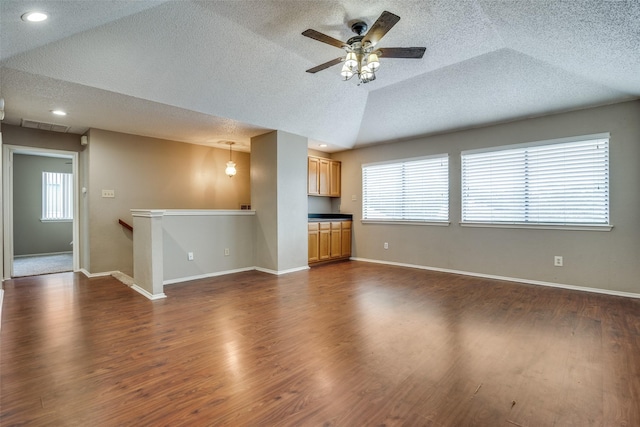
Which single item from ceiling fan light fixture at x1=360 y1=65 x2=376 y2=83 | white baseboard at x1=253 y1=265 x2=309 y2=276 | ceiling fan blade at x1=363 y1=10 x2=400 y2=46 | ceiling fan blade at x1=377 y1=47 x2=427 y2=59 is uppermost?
ceiling fan blade at x1=363 y1=10 x2=400 y2=46

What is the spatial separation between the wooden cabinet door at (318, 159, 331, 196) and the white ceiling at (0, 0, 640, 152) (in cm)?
152

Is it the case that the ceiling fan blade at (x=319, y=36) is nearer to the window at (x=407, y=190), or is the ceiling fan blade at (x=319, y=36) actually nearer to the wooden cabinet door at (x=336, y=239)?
the window at (x=407, y=190)

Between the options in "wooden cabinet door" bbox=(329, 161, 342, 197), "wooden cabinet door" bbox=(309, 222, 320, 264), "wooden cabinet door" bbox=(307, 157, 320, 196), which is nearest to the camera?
"wooden cabinet door" bbox=(309, 222, 320, 264)

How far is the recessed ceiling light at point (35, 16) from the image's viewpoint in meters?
2.04

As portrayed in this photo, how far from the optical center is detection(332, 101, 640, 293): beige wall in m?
3.90

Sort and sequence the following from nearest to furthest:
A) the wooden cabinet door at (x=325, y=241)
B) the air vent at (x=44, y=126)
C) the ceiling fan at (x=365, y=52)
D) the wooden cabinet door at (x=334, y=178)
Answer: the ceiling fan at (x=365, y=52), the air vent at (x=44, y=126), the wooden cabinet door at (x=325, y=241), the wooden cabinet door at (x=334, y=178)

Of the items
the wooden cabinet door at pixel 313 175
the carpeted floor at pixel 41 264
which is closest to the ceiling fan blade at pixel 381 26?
the wooden cabinet door at pixel 313 175

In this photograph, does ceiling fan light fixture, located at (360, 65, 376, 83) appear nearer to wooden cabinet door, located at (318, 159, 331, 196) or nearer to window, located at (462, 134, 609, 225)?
window, located at (462, 134, 609, 225)

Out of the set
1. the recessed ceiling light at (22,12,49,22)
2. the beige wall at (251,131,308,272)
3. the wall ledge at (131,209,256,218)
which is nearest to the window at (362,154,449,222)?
the beige wall at (251,131,308,272)

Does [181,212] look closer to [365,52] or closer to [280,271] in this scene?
[280,271]

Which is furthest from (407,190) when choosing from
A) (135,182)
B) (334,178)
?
(135,182)

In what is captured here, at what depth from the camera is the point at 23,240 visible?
718 centimetres

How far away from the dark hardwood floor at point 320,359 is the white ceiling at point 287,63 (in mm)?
2400

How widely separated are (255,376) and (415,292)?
269 centimetres
